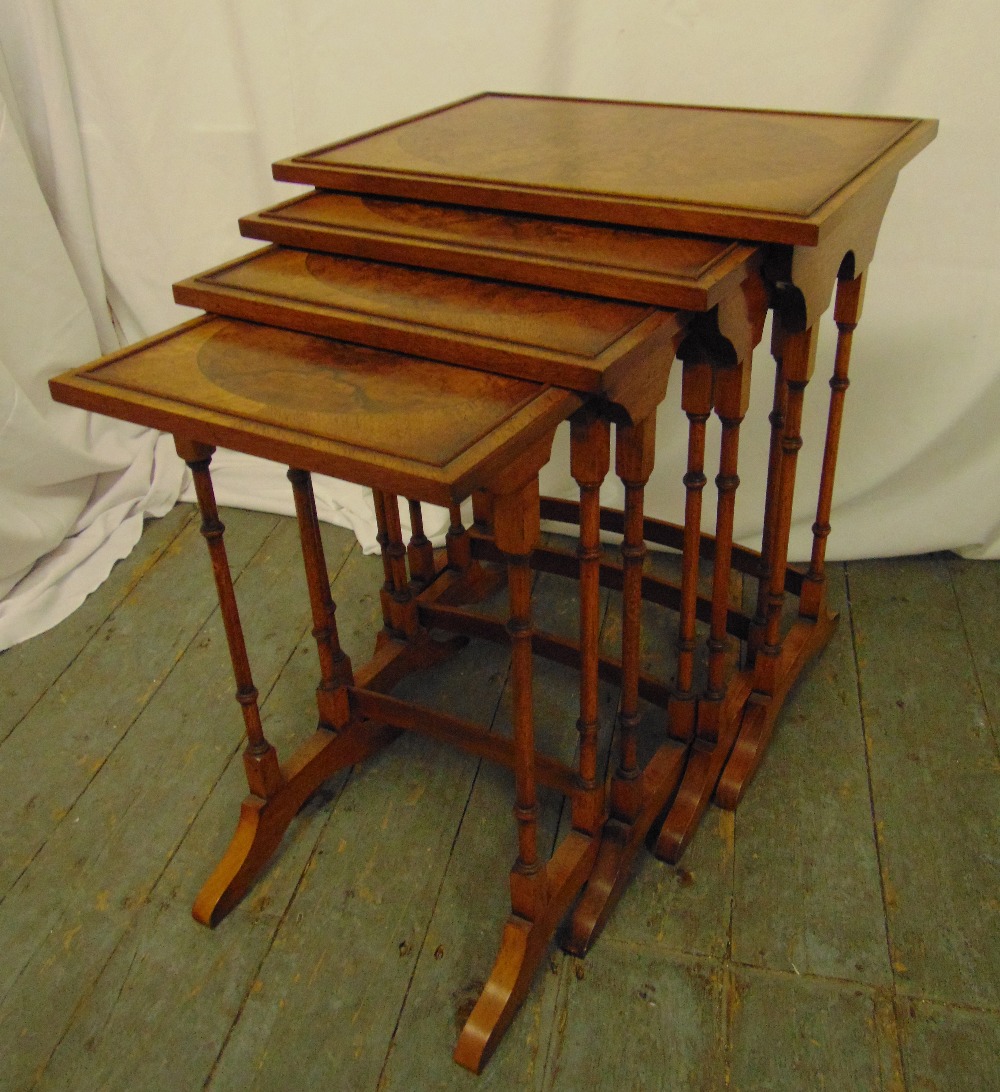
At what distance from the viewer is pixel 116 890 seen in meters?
1.56

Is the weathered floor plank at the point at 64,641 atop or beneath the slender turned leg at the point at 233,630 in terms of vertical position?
beneath

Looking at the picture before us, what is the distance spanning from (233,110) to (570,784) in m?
1.58

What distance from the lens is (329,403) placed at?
1.07 m

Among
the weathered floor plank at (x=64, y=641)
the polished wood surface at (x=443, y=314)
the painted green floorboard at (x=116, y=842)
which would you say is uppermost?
the polished wood surface at (x=443, y=314)

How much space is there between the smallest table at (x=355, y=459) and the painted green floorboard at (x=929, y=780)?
467 mm

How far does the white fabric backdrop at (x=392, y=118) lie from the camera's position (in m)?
1.89

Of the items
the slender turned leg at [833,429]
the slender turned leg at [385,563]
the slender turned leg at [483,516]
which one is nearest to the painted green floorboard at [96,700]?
the slender turned leg at [385,563]

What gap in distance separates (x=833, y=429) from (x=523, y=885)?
0.86 m

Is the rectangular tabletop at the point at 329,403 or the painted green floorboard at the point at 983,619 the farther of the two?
the painted green floorboard at the point at 983,619

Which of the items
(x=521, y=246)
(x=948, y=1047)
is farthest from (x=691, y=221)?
(x=948, y=1047)

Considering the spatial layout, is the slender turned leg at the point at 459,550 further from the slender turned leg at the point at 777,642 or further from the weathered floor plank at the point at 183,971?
the slender turned leg at the point at 777,642

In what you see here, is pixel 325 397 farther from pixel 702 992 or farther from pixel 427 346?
pixel 702 992

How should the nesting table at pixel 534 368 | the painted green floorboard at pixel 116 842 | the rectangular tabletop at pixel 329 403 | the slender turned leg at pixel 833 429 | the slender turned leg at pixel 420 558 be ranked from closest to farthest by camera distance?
the rectangular tabletop at pixel 329 403, the nesting table at pixel 534 368, the painted green floorboard at pixel 116 842, the slender turned leg at pixel 833 429, the slender turned leg at pixel 420 558

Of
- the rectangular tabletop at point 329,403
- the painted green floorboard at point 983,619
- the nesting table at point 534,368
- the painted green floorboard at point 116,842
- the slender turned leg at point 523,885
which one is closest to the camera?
the rectangular tabletop at point 329,403
